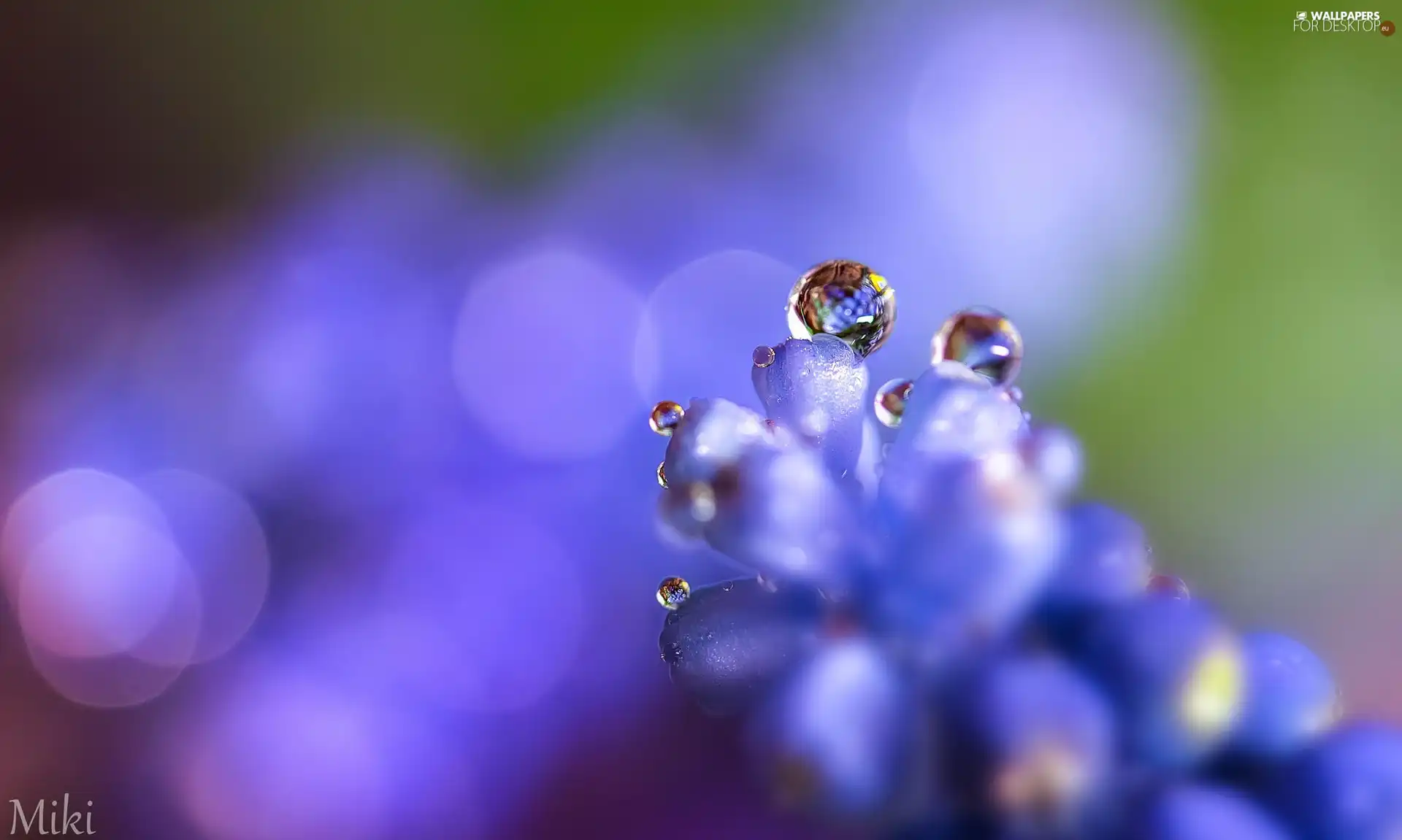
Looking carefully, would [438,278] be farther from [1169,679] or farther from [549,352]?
[1169,679]

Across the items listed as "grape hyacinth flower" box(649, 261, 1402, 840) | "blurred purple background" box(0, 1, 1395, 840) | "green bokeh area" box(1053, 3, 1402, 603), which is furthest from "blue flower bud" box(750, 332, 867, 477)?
"green bokeh area" box(1053, 3, 1402, 603)

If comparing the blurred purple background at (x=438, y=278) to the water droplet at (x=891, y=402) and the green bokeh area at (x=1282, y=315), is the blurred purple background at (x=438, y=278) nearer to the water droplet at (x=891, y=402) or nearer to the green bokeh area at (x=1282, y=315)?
the green bokeh area at (x=1282, y=315)

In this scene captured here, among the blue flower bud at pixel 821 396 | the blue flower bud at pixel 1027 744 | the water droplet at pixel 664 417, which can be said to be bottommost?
the blue flower bud at pixel 1027 744

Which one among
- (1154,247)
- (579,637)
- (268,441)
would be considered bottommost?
(579,637)

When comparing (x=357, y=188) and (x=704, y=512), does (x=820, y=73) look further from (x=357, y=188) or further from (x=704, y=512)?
(x=704, y=512)

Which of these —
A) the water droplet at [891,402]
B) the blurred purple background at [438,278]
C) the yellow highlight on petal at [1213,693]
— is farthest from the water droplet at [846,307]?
the blurred purple background at [438,278]

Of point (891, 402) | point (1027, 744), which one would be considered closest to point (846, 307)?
point (891, 402)

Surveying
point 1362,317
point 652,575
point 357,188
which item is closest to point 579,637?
point 652,575
